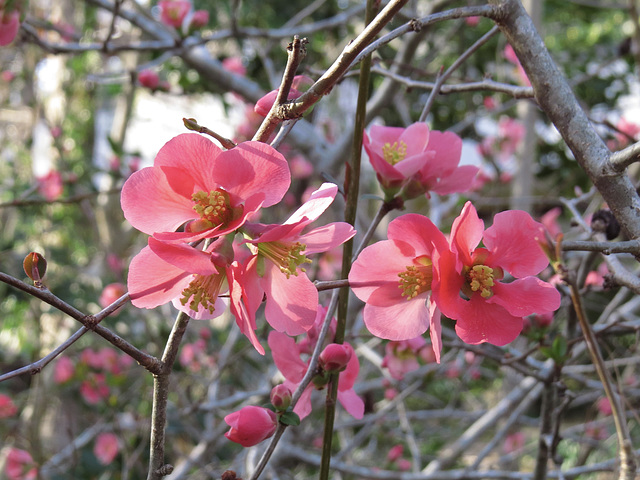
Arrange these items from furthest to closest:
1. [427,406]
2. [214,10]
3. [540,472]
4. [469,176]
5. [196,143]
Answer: [427,406] < [214,10] < [540,472] < [469,176] < [196,143]

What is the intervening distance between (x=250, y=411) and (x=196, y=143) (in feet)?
0.89

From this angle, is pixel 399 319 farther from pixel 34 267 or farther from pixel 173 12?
pixel 173 12

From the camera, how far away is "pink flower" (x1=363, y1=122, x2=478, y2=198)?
0.68 m

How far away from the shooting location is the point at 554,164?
491cm

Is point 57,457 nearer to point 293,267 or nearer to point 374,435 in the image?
point 374,435

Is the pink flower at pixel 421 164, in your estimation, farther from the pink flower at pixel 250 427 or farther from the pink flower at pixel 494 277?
the pink flower at pixel 250 427

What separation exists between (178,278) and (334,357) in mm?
185

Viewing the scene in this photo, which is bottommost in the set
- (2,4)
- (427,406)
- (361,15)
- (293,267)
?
(293,267)

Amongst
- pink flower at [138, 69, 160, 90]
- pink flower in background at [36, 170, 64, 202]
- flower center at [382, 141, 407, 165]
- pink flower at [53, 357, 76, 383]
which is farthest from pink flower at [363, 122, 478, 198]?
pink flower in background at [36, 170, 64, 202]

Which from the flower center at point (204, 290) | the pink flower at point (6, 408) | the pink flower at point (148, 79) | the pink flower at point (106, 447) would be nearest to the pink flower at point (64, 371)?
the pink flower at point (6, 408)

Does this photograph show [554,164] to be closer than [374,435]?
No

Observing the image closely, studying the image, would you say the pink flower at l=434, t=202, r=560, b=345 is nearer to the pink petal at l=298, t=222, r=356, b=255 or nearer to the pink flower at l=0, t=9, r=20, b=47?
the pink petal at l=298, t=222, r=356, b=255

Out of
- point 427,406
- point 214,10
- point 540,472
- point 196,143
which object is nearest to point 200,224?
point 196,143

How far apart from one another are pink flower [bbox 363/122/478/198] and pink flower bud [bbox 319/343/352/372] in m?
0.23
